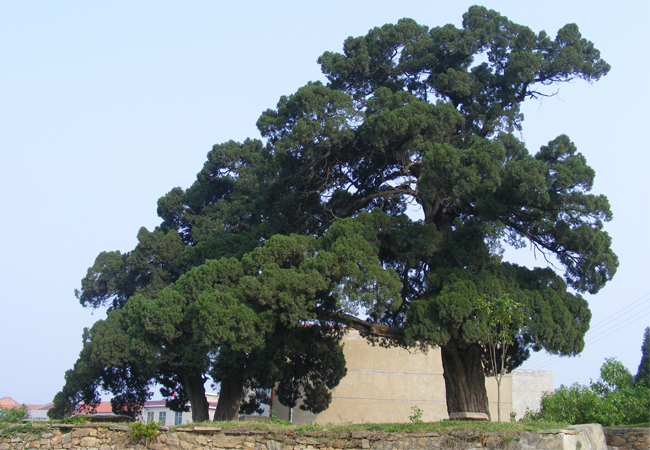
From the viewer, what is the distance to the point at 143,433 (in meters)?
11.1

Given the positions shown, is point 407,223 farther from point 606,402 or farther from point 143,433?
point 143,433

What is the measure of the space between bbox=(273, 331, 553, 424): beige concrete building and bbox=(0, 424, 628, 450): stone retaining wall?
11.7 meters

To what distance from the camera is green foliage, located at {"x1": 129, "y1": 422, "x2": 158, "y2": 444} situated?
11.1m

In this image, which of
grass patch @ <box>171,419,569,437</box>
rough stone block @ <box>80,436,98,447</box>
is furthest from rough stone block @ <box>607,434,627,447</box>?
rough stone block @ <box>80,436,98,447</box>

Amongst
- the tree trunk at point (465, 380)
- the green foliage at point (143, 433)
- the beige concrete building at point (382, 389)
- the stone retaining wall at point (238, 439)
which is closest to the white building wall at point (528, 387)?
the beige concrete building at point (382, 389)

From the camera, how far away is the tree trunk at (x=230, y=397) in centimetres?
1908

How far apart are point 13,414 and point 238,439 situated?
4.45 m

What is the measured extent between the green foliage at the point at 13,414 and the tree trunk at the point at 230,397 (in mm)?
7510

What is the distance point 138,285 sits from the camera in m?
24.0

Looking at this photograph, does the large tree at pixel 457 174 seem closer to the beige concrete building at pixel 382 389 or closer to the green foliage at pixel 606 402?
the green foliage at pixel 606 402

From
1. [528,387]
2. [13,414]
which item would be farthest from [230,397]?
[528,387]

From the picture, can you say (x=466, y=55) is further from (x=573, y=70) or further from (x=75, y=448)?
(x=75, y=448)

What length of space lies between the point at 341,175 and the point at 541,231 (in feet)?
17.8

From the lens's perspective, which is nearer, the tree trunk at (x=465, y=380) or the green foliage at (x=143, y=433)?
the green foliage at (x=143, y=433)
